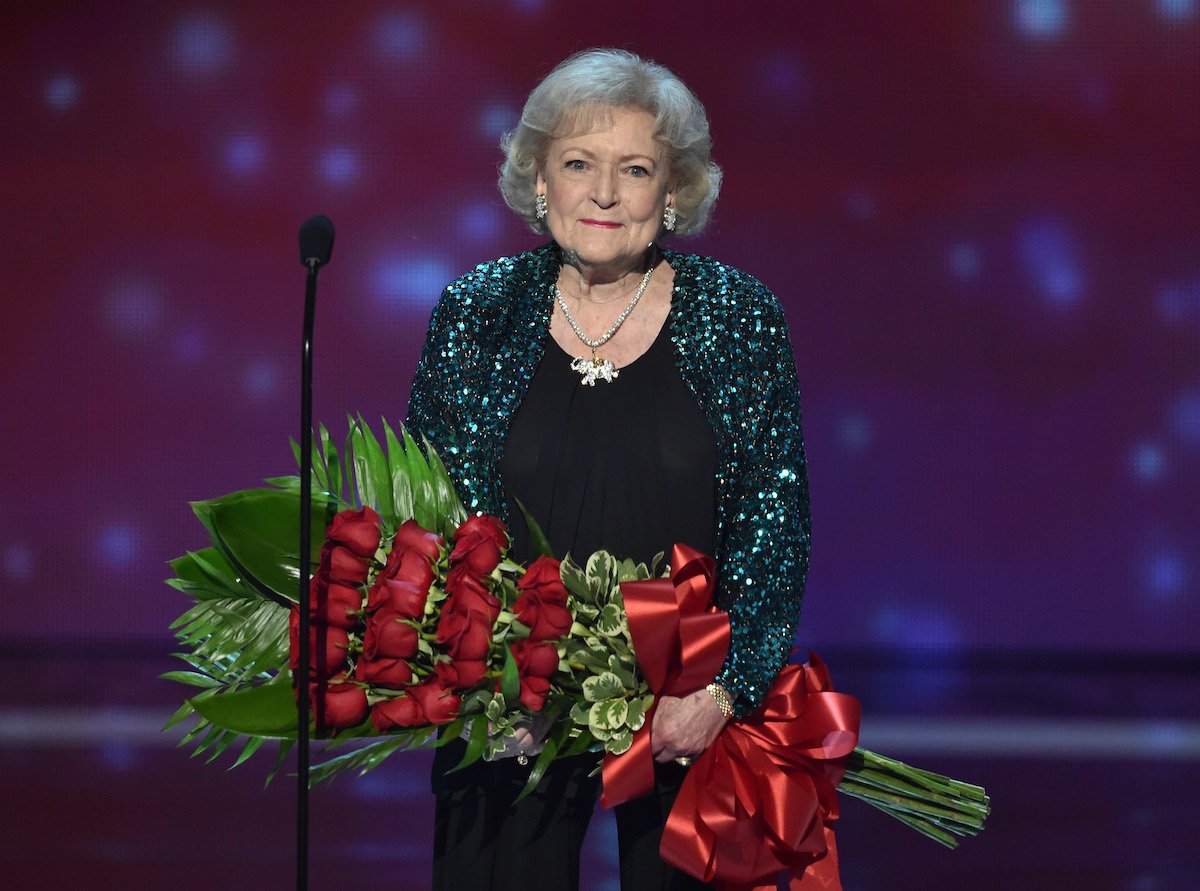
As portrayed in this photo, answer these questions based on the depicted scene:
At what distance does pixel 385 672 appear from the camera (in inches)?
66.8

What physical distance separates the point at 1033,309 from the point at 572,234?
143 inches

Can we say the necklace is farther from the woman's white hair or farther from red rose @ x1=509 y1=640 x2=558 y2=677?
red rose @ x1=509 y1=640 x2=558 y2=677

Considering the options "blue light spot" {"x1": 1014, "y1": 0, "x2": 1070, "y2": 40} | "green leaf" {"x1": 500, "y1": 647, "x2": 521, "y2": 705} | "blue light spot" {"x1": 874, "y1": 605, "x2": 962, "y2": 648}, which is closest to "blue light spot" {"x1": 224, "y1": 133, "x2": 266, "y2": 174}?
"blue light spot" {"x1": 1014, "y1": 0, "x2": 1070, "y2": 40}

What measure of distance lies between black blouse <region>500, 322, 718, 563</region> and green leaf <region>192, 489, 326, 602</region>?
0.93 feet

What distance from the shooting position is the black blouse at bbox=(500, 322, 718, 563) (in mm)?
1958

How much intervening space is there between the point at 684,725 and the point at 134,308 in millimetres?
3913

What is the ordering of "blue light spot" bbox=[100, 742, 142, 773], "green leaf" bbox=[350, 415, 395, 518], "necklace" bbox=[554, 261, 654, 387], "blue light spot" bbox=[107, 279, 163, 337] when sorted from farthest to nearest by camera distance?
"blue light spot" bbox=[107, 279, 163, 337] < "blue light spot" bbox=[100, 742, 142, 773] < "necklace" bbox=[554, 261, 654, 387] < "green leaf" bbox=[350, 415, 395, 518]

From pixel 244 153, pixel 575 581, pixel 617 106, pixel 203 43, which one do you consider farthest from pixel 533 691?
pixel 203 43

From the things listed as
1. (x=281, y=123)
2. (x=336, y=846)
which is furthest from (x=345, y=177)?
(x=336, y=846)

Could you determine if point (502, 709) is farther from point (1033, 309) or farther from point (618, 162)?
point (1033, 309)

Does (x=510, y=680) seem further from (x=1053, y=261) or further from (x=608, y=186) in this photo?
(x=1053, y=261)

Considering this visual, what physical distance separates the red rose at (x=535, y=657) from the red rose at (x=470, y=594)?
44 mm

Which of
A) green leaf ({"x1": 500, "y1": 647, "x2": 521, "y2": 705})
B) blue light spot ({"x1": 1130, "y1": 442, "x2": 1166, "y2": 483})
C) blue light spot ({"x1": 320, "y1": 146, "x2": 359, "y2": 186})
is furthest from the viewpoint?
blue light spot ({"x1": 1130, "y1": 442, "x2": 1166, "y2": 483})

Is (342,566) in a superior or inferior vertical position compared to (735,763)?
superior
